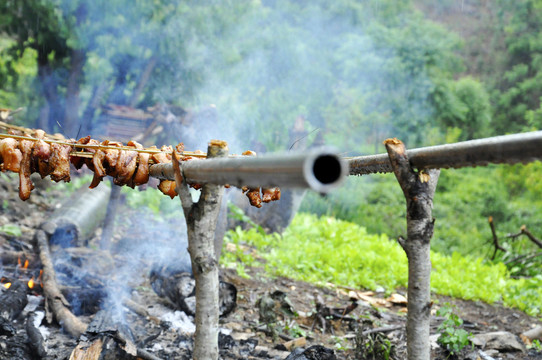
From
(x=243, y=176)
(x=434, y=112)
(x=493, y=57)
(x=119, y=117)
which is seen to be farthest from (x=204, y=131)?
(x=493, y=57)

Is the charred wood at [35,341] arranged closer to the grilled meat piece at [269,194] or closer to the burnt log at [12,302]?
the burnt log at [12,302]

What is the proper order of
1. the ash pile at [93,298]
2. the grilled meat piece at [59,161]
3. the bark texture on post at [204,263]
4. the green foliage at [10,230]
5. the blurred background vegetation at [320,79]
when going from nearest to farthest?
1. the bark texture on post at [204,263]
2. the grilled meat piece at [59,161]
3. the ash pile at [93,298]
4. the green foliage at [10,230]
5. the blurred background vegetation at [320,79]

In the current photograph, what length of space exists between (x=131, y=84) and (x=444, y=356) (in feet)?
40.2

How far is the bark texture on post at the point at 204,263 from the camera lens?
243 cm

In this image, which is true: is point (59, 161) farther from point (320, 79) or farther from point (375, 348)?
point (320, 79)

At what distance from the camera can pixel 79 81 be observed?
38.9 ft

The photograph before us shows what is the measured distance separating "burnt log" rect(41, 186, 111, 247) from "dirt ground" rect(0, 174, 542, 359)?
41cm

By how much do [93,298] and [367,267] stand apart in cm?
535

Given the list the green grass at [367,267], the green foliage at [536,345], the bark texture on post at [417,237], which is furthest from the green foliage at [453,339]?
the green grass at [367,267]

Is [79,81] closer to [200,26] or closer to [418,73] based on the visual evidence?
[200,26]

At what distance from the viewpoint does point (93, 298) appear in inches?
196

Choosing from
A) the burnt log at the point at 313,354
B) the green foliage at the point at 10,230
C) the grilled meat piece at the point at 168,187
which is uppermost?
the green foliage at the point at 10,230

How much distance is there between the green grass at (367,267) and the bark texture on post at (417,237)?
15.2ft

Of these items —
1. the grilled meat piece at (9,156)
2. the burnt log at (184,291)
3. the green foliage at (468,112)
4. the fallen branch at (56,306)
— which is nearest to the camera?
the grilled meat piece at (9,156)
